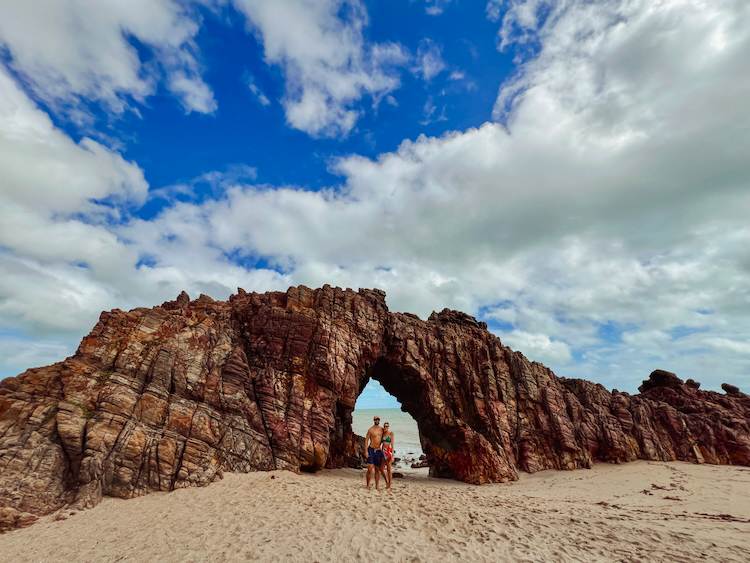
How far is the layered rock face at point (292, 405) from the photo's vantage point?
18984 millimetres

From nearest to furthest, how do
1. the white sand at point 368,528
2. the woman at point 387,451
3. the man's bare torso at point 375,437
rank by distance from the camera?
the white sand at point 368,528
the woman at point 387,451
the man's bare torso at point 375,437

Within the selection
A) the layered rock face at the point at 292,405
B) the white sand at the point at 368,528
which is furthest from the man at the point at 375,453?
the layered rock face at the point at 292,405

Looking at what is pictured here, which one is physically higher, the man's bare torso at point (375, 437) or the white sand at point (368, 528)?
the man's bare torso at point (375, 437)

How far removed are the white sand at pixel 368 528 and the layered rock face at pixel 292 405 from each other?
Answer: 7.19 ft

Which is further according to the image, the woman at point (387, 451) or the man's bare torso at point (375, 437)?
the man's bare torso at point (375, 437)

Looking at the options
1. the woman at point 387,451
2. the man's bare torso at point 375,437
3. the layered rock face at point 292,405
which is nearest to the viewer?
the layered rock face at point 292,405

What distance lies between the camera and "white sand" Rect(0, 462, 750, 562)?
12.9m

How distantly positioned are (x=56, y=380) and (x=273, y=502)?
14.6m

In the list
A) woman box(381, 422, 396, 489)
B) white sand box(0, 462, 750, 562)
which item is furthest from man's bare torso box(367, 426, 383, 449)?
white sand box(0, 462, 750, 562)

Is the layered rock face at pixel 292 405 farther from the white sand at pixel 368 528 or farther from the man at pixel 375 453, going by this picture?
the man at pixel 375 453

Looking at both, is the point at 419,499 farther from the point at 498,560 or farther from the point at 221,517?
the point at 221,517

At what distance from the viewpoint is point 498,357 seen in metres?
36.2

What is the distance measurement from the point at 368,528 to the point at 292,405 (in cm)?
1260

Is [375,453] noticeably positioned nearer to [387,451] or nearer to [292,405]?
[387,451]
